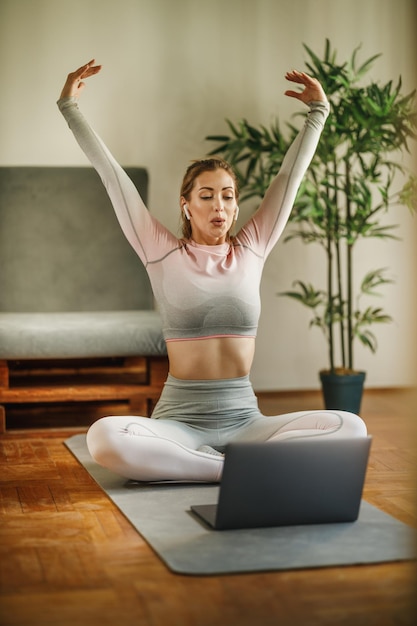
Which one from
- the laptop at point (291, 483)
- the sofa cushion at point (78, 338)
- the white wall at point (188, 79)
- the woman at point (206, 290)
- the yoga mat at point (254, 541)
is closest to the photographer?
the yoga mat at point (254, 541)

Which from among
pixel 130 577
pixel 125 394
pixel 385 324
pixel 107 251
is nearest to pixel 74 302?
pixel 107 251

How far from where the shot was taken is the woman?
8.34 ft

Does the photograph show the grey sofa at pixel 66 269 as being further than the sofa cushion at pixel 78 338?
Yes

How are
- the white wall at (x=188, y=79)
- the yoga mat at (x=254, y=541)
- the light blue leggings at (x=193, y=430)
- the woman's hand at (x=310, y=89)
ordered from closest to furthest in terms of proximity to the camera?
1. the yoga mat at (x=254, y=541)
2. the light blue leggings at (x=193, y=430)
3. the woman's hand at (x=310, y=89)
4. the white wall at (x=188, y=79)

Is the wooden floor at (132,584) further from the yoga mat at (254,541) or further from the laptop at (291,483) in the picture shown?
the laptop at (291,483)

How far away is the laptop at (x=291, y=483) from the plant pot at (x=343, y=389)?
162 cm

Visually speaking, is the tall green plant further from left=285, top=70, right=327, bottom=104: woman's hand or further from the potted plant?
left=285, top=70, right=327, bottom=104: woman's hand

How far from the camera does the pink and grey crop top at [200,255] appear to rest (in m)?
2.57

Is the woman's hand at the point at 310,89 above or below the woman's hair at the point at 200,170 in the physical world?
above

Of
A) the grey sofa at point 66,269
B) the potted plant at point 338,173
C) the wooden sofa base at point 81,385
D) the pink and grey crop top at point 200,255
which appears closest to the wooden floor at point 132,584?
the pink and grey crop top at point 200,255

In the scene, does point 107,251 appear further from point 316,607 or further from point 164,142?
point 316,607

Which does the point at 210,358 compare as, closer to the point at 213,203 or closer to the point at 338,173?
the point at 213,203

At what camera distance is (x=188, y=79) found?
405 cm

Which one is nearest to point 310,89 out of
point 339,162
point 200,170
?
point 200,170
